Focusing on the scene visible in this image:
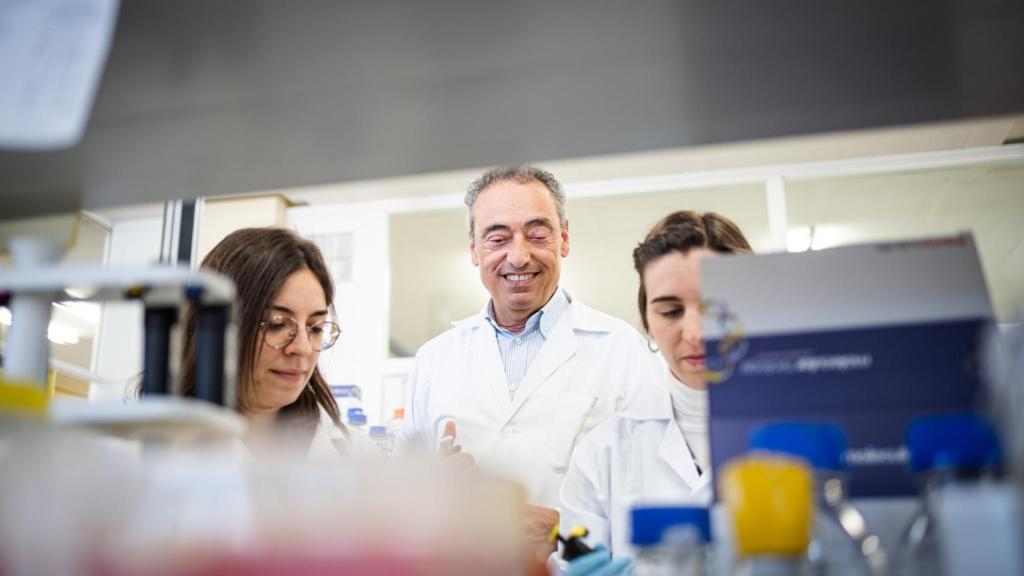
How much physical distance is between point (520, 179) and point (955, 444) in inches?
82.4

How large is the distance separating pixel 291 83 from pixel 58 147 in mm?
214

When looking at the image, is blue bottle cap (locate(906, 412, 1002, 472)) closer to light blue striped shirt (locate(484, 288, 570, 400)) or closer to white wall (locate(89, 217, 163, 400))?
white wall (locate(89, 217, 163, 400))

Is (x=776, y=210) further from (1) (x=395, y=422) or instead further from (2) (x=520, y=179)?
(1) (x=395, y=422)

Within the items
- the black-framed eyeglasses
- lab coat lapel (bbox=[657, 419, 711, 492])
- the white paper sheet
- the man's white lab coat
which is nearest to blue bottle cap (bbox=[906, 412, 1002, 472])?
the white paper sheet

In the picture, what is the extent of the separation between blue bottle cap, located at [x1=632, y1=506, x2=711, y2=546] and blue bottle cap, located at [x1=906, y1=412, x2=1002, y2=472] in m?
0.14

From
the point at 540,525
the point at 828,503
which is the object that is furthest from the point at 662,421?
the point at 828,503

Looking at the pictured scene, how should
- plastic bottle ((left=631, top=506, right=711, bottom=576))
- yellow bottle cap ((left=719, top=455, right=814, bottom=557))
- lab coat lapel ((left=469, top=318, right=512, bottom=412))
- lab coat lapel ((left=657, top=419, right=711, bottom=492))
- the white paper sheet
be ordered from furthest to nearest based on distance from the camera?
lab coat lapel ((left=469, top=318, right=512, bottom=412)) < lab coat lapel ((left=657, top=419, right=711, bottom=492)) < the white paper sheet < plastic bottle ((left=631, top=506, right=711, bottom=576)) < yellow bottle cap ((left=719, top=455, right=814, bottom=557))

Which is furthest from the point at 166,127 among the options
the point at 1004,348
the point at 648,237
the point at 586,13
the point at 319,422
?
the point at 648,237

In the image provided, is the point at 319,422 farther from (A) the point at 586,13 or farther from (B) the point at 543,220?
(A) the point at 586,13

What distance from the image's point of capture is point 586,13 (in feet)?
2.08

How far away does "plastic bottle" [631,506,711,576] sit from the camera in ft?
1.83

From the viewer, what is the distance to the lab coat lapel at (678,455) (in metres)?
1.66

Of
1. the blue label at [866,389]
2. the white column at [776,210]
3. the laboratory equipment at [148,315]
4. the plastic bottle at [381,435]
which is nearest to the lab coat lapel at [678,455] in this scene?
the blue label at [866,389]

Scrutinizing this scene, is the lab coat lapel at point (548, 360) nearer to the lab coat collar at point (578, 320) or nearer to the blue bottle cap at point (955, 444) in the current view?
the lab coat collar at point (578, 320)
